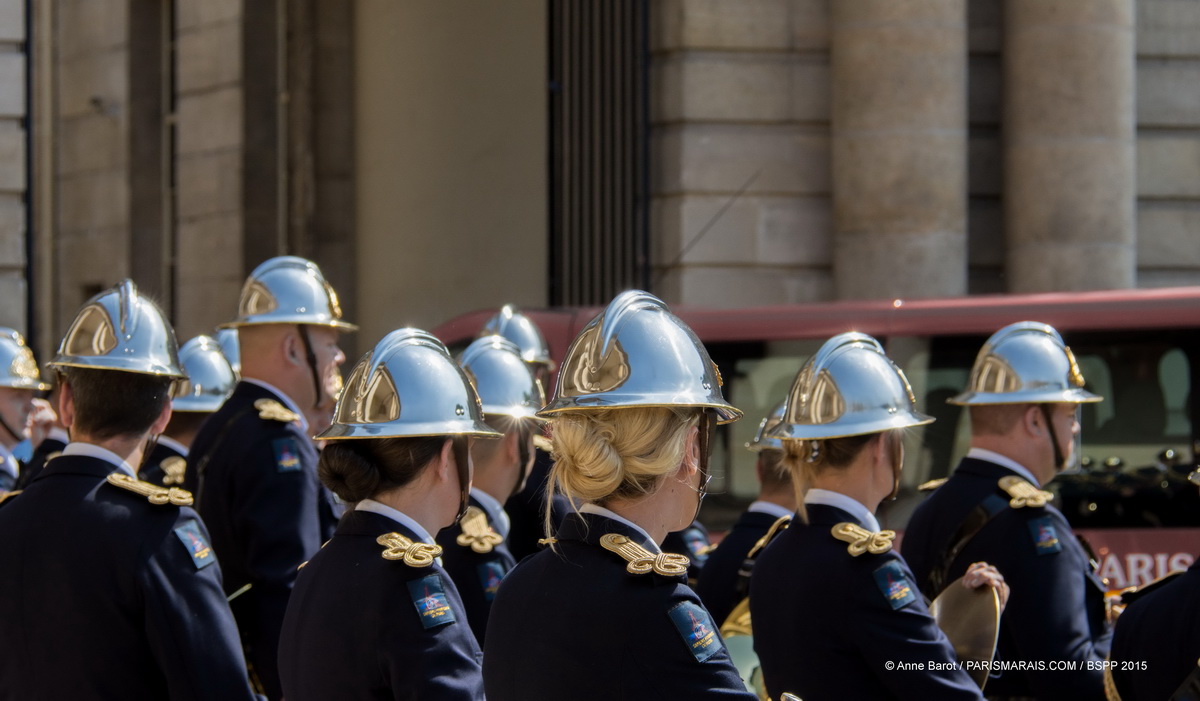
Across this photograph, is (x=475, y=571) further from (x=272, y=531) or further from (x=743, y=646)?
(x=743, y=646)

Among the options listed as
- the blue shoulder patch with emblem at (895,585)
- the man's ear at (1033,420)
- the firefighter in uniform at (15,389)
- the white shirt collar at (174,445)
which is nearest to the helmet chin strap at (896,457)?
the blue shoulder patch with emblem at (895,585)

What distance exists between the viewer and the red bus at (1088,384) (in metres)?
7.46

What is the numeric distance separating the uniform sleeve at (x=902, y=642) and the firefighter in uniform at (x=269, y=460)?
5.53 feet

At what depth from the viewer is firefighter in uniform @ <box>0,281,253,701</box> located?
10.1ft

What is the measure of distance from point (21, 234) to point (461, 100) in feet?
13.0

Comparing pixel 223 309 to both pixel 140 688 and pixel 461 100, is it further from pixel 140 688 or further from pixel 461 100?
pixel 140 688

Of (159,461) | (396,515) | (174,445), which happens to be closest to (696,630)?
(396,515)

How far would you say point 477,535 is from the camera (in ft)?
13.0

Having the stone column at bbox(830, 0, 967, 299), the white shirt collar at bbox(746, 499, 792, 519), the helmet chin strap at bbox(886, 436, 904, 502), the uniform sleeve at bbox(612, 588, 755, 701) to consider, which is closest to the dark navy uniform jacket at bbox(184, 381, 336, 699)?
the white shirt collar at bbox(746, 499, 792, 519)

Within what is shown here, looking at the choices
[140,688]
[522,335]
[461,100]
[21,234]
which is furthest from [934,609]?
[461,100]

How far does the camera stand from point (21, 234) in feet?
37.7

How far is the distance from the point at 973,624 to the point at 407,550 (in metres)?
1.42

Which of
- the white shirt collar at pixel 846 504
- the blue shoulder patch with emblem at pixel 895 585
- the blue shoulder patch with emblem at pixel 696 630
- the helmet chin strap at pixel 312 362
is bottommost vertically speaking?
the blue shoulder patch with emblem at pixel 895 585

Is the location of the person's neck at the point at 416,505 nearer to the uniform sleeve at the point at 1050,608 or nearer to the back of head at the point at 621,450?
the back of head at the point at 621,450
